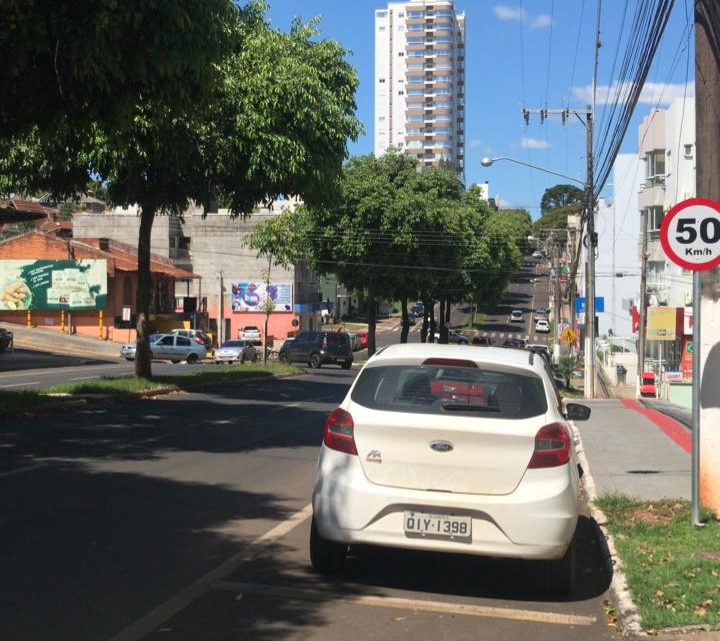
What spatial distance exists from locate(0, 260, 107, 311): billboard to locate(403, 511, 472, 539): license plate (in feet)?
174

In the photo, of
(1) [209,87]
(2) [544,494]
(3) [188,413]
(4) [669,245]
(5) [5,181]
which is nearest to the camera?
(2) [544,494]

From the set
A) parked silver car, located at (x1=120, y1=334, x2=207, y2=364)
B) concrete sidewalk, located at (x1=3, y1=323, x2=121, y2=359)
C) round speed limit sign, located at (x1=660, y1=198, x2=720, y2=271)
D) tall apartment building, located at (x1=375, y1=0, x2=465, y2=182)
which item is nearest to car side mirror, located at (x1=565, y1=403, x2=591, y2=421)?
round speed limit sign, located at (x1=660, y1=198, x2=720, y2=271)

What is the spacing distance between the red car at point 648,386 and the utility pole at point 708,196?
93.2ft

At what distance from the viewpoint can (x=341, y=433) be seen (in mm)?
6609

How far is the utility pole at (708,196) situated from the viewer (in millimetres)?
8484

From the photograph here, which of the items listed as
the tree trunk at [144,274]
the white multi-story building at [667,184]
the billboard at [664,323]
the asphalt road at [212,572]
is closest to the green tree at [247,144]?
the tree trunk at [144,274]

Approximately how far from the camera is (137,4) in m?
9.84

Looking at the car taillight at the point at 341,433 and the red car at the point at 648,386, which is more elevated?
the car taillight at the point at 341,433

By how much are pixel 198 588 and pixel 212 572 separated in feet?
1.45

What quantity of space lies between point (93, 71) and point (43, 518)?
15.0 feet

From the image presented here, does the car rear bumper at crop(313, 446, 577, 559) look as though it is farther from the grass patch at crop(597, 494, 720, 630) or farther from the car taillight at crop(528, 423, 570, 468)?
the grass patch at crop(597, 494, 720, 630)

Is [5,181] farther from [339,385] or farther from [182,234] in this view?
[182,234]

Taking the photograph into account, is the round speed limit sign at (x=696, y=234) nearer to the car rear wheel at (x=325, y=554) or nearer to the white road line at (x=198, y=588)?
the car rear wheel at (x=325, y=554)

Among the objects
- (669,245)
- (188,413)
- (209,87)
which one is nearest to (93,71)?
(209,87)
